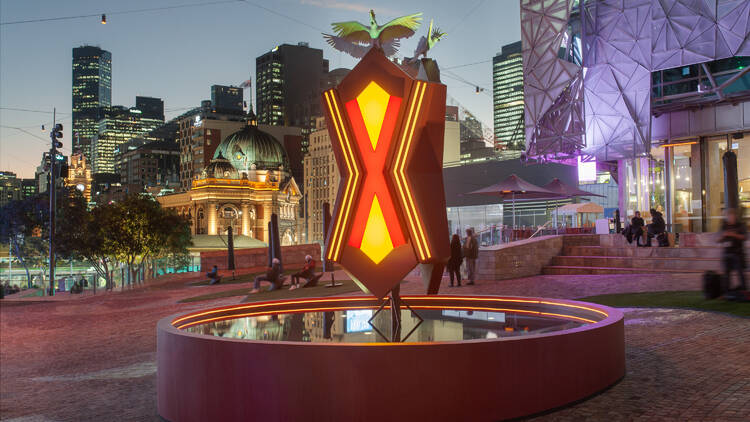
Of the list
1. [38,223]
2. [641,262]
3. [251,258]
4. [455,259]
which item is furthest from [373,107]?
[38,223]

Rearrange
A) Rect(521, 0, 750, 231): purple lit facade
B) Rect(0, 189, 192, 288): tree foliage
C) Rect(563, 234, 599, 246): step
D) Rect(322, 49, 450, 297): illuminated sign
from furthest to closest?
Rect(0, 189, 192, 288): tree foliage → Rect(521, 0, 750, 231): purple lit facade → Rect(563, 234, 599, 246): step → Rect(322, 49, 450, 297): illuminated sign

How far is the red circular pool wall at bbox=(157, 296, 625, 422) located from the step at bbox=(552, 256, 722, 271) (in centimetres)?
1593

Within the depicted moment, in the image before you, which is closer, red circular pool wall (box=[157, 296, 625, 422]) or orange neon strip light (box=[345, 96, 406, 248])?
red circular pool wall (box=[157, 296, 625, 422])

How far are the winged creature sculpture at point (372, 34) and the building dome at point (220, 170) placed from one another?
85698mm

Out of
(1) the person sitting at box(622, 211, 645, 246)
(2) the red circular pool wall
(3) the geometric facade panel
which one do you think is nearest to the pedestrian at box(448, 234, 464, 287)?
(1) the person sitting at box(622, 211, 645, 246)

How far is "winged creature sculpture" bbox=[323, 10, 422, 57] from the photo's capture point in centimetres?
958

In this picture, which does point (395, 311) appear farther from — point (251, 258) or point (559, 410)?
Result: point (251, 258)

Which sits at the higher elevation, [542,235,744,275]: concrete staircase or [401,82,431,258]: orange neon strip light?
[401,82,431,258]: orange neon strip light

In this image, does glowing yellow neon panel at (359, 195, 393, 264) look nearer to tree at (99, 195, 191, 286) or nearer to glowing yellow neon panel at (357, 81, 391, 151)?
glowing yellow neon panel at (357, 81, 391, 151)

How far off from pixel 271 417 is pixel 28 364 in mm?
10361

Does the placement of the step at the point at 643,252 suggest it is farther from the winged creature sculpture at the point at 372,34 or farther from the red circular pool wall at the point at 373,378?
the red circular pool wall at the point at 373,378

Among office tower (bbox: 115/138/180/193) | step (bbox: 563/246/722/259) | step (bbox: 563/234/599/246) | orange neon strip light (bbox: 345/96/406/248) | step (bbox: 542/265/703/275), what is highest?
office tower (bbox: 115/138/180/193)

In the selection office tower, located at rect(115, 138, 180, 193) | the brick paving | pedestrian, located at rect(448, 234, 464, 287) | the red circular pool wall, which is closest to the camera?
the red circular pool wall

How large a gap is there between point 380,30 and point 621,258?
1701cm
